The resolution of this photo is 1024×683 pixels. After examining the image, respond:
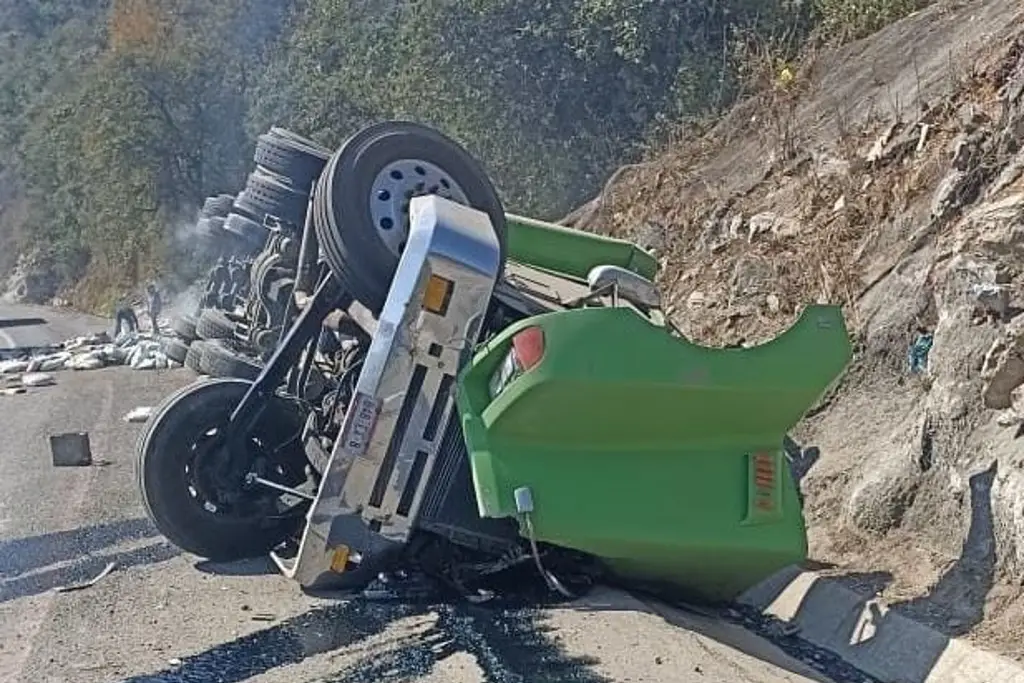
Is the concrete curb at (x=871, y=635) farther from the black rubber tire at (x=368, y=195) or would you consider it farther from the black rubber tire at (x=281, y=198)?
the black rubber tire at (x=281, y=198)

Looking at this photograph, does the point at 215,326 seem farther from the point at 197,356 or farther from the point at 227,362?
the point at 227,362

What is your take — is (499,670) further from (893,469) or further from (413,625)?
(893,469)

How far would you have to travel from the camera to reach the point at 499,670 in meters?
5.47

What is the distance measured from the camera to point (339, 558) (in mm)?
6227

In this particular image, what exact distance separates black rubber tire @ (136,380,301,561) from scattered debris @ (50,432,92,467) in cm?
330

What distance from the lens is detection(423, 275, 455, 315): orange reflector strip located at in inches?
240

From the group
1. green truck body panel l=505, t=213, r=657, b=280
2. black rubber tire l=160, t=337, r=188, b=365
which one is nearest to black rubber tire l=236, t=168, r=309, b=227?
green truck body panel l=505, t=213, r=657, b=280

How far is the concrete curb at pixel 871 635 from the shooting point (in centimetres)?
560

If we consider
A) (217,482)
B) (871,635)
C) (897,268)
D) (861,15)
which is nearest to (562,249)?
(897,268)

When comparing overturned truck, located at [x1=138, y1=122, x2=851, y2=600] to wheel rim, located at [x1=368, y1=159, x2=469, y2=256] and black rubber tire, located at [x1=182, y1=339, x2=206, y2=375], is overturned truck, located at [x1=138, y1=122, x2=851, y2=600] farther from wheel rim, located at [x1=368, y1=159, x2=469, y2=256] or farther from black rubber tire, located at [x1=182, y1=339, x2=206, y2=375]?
black rubber tire, located at [x1=182, y1=339, x2=206, y2=375]

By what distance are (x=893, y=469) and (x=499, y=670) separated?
97.7 inches

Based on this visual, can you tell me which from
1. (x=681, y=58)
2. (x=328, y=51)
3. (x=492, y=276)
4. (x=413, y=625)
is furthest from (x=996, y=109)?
(x=328, y=51)

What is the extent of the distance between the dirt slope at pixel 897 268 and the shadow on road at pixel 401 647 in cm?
154

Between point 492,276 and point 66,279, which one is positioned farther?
point 66,279
